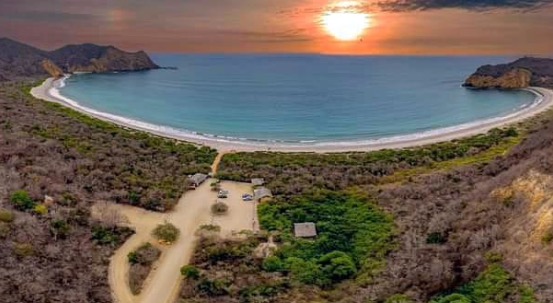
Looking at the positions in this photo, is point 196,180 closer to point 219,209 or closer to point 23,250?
point 219,209

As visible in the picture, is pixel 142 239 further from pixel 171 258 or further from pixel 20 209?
pixel 20 209

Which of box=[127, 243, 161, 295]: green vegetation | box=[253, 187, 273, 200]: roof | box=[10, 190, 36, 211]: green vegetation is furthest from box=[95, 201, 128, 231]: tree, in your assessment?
box=[253, 187, 273, 200]: roof

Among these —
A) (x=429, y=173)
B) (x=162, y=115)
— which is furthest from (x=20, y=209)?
(x=162, y=115)

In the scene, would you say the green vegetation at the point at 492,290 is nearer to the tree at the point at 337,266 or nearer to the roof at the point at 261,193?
the tree at the point at 337,266

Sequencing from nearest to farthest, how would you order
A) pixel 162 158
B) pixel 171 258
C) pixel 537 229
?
pixel 537 229
pixel 171 258
pixel 162 158

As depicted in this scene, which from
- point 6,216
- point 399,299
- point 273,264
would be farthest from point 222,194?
point 399,299

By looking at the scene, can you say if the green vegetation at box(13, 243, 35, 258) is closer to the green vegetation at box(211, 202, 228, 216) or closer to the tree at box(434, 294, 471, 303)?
the green vegetation at box(211, 202, 228, 216)

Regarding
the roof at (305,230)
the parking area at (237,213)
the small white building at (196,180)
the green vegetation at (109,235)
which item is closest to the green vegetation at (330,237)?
the roof at (305,230)
